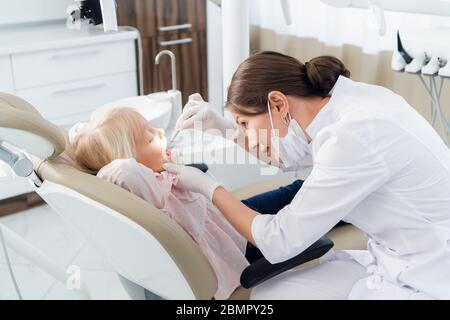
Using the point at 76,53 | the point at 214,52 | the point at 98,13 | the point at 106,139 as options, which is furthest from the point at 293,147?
the point at 214,52

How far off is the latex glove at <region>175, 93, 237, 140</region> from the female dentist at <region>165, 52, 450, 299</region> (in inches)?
7.1

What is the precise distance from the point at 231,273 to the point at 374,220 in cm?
34

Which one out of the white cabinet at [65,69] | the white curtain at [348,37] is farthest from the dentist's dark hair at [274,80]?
the white cabinet at [65,69]

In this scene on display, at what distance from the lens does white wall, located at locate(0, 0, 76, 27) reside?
2.56 metres

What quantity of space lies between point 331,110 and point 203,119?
392 millimetres

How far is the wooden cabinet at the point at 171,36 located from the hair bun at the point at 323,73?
175 centimetres

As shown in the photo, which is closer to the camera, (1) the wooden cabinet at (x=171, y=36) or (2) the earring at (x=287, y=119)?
(2) the earring at (x=287, y=119)

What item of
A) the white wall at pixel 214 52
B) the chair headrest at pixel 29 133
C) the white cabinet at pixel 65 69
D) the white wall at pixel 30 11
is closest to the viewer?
the chair headrest at pixel 29 133

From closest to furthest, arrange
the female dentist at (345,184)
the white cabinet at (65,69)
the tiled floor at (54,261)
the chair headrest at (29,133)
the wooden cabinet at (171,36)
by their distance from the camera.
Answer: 1. the chair headrest at (29,133)
2. the female dentist at (345,184)
3. the tiled floor at (54,261)
4. the white cabinet at (65,69)
5. the wooden cabinet at (171,36)

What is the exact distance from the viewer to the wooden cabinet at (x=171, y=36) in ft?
8.82

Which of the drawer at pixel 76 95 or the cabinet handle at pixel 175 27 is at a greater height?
the cabinet handle at pixel 175 27

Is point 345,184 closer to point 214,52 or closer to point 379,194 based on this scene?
point 379,194

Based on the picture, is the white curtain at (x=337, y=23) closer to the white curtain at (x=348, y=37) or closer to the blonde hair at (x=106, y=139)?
the white curtain at (x=348, y=37)
